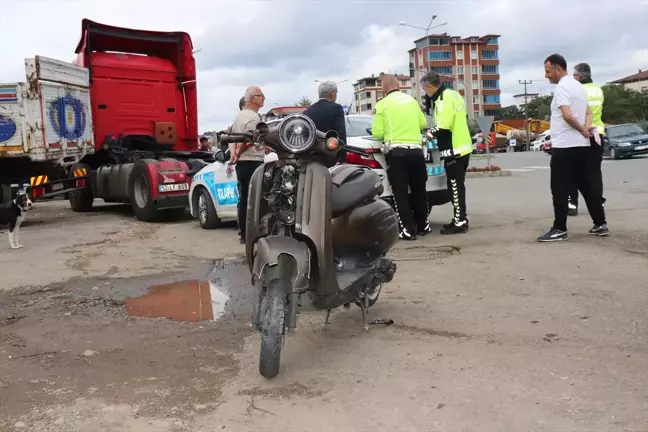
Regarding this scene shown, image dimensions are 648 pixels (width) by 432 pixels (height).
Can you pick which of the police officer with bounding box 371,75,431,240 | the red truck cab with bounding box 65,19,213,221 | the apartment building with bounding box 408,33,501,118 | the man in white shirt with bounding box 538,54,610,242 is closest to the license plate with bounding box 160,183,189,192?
the red truck cab with bounding box 65,19,213,221

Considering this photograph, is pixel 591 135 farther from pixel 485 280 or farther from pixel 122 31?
pixel 122 31

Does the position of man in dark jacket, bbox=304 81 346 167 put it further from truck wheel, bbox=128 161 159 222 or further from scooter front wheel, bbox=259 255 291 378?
truck wheel, bbox=128 161 159 222

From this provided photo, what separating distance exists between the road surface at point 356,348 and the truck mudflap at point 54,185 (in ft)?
15.6

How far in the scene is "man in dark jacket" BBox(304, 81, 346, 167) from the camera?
7305 mm

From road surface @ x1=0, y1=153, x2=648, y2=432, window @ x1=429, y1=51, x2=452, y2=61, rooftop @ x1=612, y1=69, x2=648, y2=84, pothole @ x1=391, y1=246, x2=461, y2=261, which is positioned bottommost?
road surface @ x1=0, y1=153, x2=648, y2=432

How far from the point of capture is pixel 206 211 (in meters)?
10.1

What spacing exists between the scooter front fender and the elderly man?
4.02 m

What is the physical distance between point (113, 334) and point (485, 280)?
305 centimetres

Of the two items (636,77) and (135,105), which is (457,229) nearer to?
(135,105)

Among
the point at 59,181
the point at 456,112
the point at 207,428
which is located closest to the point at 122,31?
the point at 59,181

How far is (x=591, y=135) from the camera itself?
290 inches

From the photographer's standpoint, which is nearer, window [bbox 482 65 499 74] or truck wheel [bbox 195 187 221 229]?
truck wheel [bbox 195 187 221 229]

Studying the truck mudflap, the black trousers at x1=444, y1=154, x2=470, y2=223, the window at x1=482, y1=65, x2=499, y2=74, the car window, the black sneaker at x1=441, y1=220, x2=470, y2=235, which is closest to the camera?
the black trousers at x1=444, y1=154, x2=470, y2=223

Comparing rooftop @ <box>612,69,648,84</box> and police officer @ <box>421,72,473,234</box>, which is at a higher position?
rooftop @ <box>612,69,648,84</box>
